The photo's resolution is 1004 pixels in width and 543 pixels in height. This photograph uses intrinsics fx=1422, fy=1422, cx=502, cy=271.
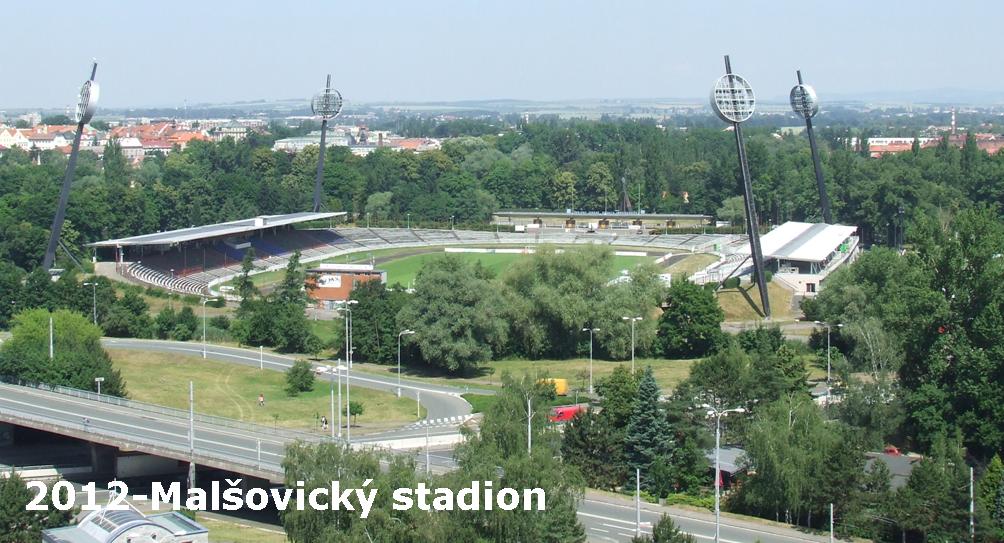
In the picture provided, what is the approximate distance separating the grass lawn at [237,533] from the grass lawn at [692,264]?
146 ft

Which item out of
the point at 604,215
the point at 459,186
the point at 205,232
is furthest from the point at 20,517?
the point at 459,186

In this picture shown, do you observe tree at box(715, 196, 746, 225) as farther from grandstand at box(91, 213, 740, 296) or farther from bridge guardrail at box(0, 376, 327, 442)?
bridge guardrail at box(0, 376, 327, 442)

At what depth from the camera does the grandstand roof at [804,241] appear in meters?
67.9

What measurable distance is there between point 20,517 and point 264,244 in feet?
185

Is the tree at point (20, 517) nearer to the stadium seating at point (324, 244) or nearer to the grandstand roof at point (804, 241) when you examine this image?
the stadium seating at point (324, 244)

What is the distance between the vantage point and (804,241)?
72188mm

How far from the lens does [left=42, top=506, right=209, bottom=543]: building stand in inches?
979

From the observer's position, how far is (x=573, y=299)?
5278 centimetres

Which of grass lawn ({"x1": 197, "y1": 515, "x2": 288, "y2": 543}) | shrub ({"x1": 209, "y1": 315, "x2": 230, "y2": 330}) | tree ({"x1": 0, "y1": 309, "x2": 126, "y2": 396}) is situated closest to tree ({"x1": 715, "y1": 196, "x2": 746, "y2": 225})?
shrub ({"x1": 209, "y1": 315, "x2": 230, "y2": 330})

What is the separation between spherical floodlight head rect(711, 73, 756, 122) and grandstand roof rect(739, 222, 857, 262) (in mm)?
10130

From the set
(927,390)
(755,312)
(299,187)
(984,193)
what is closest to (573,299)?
(755,312)

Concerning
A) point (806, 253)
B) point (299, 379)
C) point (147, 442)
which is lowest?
point (299, 379)

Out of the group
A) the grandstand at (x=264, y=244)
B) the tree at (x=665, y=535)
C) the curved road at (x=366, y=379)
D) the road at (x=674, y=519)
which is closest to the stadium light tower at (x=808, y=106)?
the grandstand at (x=264, y=244)

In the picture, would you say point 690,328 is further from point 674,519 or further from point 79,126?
point 79,126
